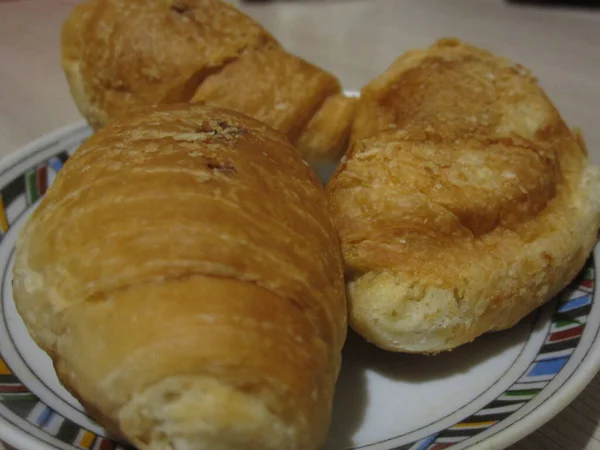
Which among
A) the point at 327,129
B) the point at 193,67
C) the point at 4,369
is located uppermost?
the point at 193,67

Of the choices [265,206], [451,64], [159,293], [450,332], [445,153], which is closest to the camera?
[159,293]

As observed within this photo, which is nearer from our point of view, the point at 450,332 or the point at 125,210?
the point at 125,210

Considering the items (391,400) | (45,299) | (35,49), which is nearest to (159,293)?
(45,299)

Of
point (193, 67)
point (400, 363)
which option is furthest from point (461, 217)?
point (193, 67)

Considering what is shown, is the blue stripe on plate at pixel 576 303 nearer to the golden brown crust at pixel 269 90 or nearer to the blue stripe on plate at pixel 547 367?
the blue stripe on plate at pixel 547 367

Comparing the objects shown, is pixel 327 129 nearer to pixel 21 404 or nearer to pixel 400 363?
pixel 400 363

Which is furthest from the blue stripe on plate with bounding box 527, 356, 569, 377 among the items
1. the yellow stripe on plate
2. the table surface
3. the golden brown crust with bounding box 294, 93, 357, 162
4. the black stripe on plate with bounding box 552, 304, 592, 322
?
the table surface

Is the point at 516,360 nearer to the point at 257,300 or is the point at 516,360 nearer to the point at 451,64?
the point at 257,300
